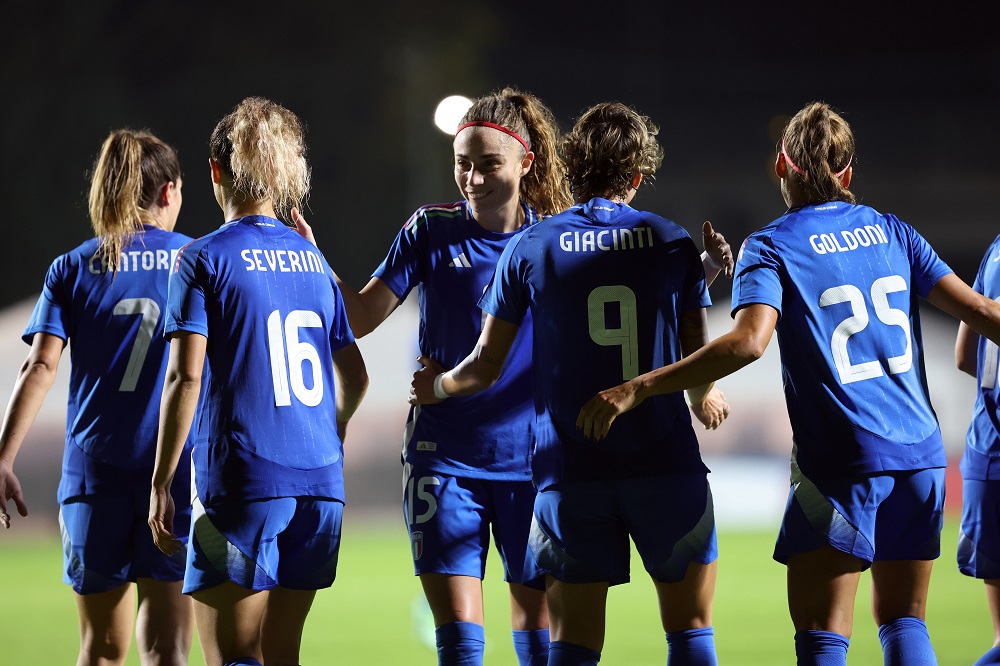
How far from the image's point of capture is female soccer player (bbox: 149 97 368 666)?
88.7 inches

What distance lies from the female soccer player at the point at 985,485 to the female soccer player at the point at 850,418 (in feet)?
1.85

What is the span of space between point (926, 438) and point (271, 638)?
149 centimetres

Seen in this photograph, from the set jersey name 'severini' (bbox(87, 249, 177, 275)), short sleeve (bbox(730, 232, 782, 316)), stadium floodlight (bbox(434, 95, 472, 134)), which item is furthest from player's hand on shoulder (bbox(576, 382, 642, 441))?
stadium floodlight (bbox(434, 95, 472, 134))

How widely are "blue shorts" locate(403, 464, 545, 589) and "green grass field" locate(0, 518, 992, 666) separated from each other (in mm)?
1570

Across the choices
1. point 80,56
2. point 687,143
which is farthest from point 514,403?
point 80,56

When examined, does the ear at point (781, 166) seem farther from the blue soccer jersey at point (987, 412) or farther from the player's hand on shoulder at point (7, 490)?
the player's hand on shoulder at point (7, 490)

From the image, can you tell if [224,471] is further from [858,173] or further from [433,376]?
[858,173]

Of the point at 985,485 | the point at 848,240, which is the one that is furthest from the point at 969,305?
the point at 985,485

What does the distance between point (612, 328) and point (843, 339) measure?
1.70 ft

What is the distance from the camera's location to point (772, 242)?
245cm

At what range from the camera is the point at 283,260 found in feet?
7.81

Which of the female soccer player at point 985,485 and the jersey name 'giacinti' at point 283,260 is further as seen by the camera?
the female soccer player at point 985,485

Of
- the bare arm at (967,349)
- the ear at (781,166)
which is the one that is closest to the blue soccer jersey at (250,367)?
the ear at (781,166)

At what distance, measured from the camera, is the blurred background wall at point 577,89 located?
38.7 ft
